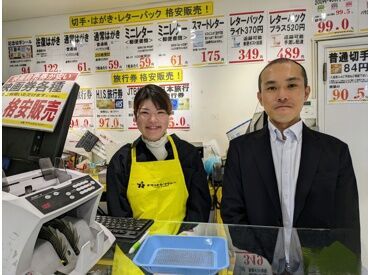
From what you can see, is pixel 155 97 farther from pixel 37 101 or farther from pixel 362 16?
pixel 362 16

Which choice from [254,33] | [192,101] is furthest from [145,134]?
[254,33]

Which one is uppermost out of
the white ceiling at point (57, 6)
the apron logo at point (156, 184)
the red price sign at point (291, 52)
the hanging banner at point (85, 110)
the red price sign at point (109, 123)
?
the white ceiling at point (57, 6)

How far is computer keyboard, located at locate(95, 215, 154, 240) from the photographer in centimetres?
113

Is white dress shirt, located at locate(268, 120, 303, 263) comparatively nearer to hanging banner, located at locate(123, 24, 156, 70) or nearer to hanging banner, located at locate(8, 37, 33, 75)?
hanging banner, located at locate(123, 24, 156, 70)

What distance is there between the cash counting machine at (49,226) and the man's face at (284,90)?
2.59 ft

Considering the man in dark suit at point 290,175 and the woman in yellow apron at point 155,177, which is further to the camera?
the woman in yellow apron at point 155,177

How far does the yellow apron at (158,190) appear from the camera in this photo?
1.56 meters

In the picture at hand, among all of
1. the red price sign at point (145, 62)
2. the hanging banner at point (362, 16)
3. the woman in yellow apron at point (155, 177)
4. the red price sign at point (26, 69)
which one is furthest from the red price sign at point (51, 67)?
the hanging banner at point (362, 16)

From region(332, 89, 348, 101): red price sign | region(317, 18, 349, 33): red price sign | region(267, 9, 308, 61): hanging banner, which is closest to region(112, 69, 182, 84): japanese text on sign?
region(267, 9, 308, 61): hanging banner

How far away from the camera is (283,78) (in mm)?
1265

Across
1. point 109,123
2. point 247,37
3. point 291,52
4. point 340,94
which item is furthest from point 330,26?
point 109,123

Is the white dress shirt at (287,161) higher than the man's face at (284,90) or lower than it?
lower

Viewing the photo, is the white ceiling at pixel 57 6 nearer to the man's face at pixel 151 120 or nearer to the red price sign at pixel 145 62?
the red price sign at pixel 145 62

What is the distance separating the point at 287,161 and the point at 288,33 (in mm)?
1991
